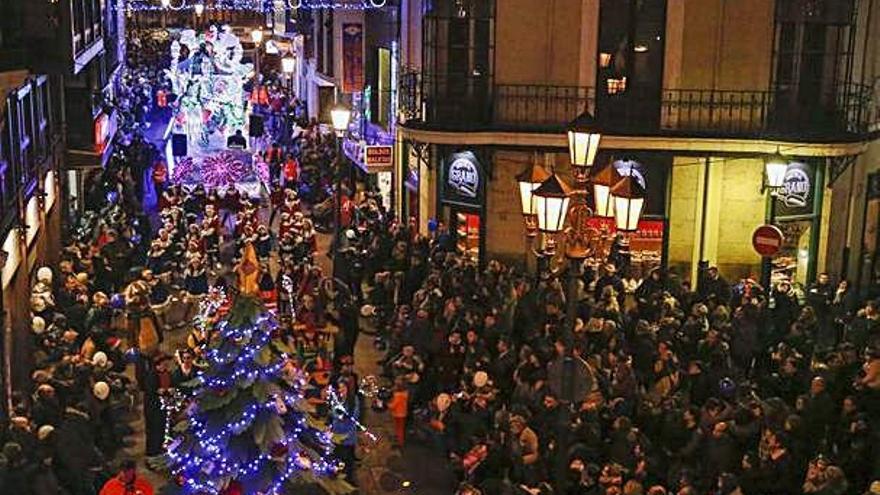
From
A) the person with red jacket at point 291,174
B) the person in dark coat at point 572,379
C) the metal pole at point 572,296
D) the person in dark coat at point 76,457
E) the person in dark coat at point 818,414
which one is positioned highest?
the metal pole at point 572,296

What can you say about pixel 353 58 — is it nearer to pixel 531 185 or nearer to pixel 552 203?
pixel 531 185

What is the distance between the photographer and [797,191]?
25.5 m

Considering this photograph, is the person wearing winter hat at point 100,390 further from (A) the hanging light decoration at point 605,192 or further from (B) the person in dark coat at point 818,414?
(B) the person in dark coat at point 818,414

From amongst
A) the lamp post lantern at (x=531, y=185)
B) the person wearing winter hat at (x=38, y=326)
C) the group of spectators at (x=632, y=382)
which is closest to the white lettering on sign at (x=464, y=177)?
the group of spectators at (x=632, y=382)

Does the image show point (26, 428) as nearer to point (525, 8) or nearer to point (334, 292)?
point (334, 292)

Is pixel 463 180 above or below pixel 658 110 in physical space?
below

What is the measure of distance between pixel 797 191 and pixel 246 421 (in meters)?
15.0

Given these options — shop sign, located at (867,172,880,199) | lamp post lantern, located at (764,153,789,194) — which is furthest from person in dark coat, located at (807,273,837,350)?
shop sign, located at (867,172,880,199)

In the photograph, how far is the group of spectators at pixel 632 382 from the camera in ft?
45.9

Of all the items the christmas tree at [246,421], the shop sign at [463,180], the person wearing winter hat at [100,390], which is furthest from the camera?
the shop sign at [463,180]

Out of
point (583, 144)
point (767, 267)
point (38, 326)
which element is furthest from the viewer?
point (767, 267)

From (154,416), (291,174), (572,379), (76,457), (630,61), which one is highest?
(630,61)

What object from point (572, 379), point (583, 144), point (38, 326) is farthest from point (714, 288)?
point (38, 326)

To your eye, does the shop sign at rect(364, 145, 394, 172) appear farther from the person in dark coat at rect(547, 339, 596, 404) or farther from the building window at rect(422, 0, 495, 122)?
the person in dark coat at rect(547, 339, 596, 404)
